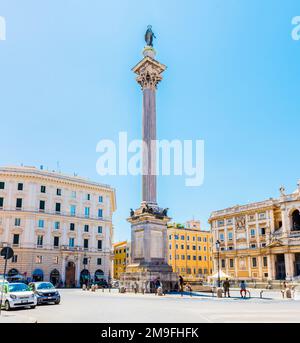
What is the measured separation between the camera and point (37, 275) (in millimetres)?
53250

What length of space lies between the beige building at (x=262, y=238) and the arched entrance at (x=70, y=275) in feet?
114

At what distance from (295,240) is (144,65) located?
145 feet

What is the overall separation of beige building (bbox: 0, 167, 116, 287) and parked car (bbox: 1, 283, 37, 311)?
115 ft

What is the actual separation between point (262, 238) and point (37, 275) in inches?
1694

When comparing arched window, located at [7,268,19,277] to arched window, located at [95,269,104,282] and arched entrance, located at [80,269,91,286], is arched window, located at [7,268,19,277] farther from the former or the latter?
arched window, located at [95,269,104,282]

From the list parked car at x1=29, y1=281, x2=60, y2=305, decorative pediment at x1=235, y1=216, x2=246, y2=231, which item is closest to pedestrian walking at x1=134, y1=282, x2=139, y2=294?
parked car at x1=29, y1=281, x2=60, y2=305

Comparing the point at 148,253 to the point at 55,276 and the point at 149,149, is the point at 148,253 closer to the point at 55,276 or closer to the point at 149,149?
the point at 149,149

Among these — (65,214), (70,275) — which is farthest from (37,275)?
(65,214)

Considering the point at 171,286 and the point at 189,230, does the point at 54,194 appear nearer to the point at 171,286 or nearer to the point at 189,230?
the point at 171,286

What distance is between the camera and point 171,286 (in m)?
31.0

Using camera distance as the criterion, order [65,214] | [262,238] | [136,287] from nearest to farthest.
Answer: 1. [136,287]
2. [65,214]
3. [262,238]

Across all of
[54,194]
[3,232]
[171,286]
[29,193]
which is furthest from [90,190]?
[171,286]

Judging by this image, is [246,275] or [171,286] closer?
[171,286]

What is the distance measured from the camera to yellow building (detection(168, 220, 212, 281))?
92.1 meters
